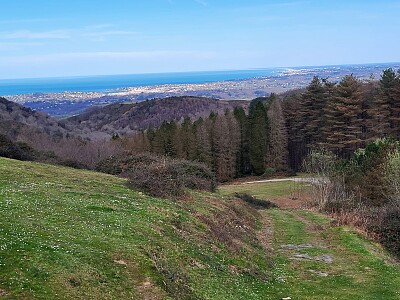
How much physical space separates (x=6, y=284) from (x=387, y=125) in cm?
7322

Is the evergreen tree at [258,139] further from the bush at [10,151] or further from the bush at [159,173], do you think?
the bush at [10,151]

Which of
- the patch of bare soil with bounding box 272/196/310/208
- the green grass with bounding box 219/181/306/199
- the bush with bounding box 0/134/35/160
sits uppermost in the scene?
the bush with bounding box 0/134/35/160

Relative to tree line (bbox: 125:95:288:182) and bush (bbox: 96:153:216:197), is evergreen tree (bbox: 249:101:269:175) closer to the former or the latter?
tree line (bbox: 125:95:288:182)

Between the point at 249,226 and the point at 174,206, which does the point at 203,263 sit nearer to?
the point at 174,206

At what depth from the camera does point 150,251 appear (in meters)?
15.1

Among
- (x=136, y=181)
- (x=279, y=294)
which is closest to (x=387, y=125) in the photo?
(x=136, y=181)

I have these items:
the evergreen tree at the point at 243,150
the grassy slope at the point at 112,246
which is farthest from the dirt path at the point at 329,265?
the evergreen tree at the point at 243,150

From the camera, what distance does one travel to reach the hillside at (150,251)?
11734 millimetres

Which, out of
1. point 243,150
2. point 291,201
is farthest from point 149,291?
point 243,150

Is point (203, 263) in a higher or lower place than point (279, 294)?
higher

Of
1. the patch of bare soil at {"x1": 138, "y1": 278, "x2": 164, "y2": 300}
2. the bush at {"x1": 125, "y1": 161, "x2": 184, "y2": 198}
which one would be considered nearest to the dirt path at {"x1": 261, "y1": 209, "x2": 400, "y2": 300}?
the patch of bare soil at {"x1": 138, "y1": 278, "x2": 164, "y2": 300}

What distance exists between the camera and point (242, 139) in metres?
88.9

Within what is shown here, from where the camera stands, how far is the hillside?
11.7 m

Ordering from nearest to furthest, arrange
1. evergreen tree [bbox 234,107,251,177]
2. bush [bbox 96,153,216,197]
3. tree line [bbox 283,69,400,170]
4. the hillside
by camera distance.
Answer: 1. the hillside
2. bush [bbox 96,153,216,197]
3. tree line [bbox 283,69,400,170]
4. evergreen tree [bbox 234,107,251,177]
